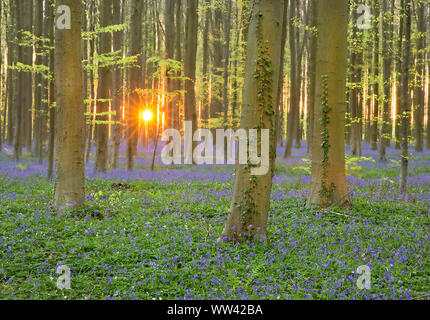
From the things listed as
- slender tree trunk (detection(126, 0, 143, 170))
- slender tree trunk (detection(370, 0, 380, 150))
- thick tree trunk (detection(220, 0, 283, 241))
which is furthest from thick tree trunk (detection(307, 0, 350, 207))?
slender tree trunk (detection(126, 0, 143, 170))

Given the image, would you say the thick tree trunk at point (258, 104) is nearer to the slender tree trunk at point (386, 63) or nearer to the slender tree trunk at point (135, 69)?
the slender tree trunk at point (386, 63)

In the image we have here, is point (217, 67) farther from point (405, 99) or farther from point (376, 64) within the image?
point (405, 99)

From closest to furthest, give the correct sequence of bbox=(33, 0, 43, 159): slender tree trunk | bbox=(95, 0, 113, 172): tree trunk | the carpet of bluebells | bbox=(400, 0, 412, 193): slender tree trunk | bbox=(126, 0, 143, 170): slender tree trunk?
1. the carpet of bluebells
2. bbox=(400, 0, 412, 193): slender tree trunk
3. bbox=(95, 0, 113, 172): tree trunk
4. bbox=(126, 0, 143, 170): slender tree trunk
5. bbox=(33, 0, 43, 159): slender tree trunk

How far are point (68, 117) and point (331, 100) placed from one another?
700cm

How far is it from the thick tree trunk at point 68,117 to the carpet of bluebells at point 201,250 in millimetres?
570

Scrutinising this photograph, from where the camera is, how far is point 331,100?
9141 millimetres

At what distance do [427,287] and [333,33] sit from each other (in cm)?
676

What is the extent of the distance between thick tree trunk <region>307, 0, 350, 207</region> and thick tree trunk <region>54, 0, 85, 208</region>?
6495 millimetres

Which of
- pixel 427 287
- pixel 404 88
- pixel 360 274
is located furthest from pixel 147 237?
pixel 404 88

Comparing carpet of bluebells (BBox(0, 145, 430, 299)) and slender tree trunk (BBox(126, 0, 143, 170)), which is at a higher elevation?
slender tree trunk (BBox(126, 0, 143, 170))

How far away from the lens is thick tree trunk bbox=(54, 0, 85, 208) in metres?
8.70

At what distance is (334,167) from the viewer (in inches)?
362

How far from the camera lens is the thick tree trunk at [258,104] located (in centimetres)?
629

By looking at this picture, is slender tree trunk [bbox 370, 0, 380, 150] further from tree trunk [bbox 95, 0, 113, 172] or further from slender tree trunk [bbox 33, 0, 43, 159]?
slender tree trunk [bbox 33, 0, 43, 159]
